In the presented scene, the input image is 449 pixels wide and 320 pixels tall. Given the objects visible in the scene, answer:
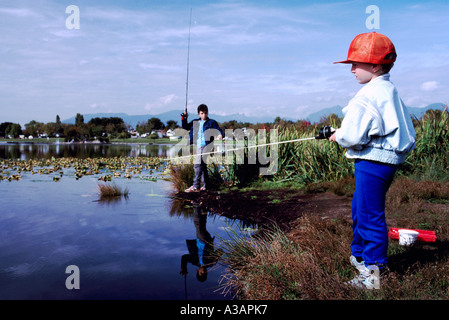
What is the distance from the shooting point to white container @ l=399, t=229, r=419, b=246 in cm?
454

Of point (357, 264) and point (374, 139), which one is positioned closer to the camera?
point (374, 139)

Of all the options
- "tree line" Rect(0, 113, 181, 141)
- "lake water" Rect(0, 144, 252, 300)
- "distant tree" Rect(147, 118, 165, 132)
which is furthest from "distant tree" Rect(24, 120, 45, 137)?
"lake water" Rect(0, 144, 252, 300)

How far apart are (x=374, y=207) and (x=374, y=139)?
58cm

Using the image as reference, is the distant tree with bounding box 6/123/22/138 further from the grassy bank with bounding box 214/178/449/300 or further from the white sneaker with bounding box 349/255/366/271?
the white sneaker with bounding box 349/255/366/271

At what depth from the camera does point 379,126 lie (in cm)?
333

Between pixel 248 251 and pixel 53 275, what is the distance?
214 cm

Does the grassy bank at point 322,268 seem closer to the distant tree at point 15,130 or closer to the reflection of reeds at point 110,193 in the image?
the reflection of reeds at point 110,193

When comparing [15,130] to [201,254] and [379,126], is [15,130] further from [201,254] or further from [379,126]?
[379,126]

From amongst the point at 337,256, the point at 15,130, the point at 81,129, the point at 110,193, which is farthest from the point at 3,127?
the point at 337,256

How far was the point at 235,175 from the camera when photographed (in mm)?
10680

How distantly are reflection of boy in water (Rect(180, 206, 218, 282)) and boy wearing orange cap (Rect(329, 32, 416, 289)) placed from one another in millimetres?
1771

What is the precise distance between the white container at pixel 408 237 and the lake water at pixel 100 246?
2121mm

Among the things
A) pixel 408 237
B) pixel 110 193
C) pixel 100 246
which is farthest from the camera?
pixel 110 193
